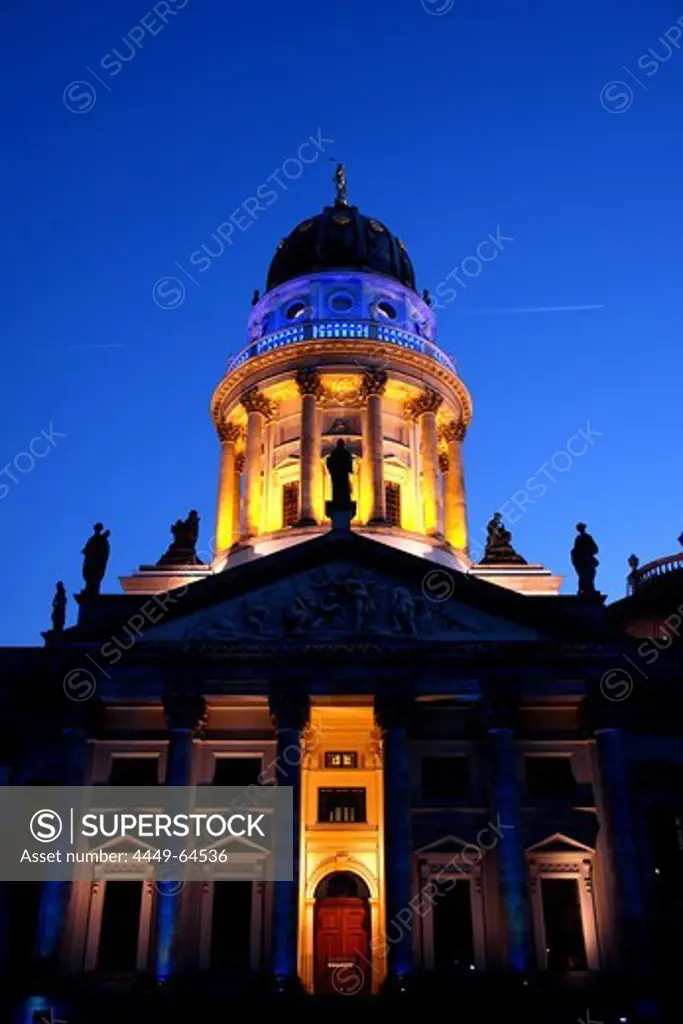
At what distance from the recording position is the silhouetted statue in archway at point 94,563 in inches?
1513

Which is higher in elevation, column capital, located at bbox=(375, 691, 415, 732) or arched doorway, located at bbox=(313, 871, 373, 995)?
column capital, located at bbox=(375, 691, 415, 732)

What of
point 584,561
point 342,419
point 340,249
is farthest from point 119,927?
point 340,249

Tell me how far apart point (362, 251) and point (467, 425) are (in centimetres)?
1196

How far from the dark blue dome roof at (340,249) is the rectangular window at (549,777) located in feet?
106

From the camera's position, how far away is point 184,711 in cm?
3516

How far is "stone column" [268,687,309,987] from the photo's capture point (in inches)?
1233

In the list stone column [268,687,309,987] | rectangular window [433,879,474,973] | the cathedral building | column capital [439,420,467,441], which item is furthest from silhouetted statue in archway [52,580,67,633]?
column capital [439,420,467,441]

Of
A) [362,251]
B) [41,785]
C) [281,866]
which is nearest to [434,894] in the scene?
[281,866]

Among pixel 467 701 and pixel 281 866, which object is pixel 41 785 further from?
pixel 467 701

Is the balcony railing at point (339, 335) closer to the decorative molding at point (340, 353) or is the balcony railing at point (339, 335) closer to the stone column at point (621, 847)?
the decorative molding at point (340, 353)

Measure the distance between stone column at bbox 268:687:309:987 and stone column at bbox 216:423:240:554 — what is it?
724 inches

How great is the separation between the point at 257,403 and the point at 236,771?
23.7m

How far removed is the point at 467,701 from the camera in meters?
35.9

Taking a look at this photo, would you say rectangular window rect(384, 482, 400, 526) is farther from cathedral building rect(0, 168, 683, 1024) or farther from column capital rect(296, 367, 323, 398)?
cathedral building rect(0, 168, 683, 1024)
